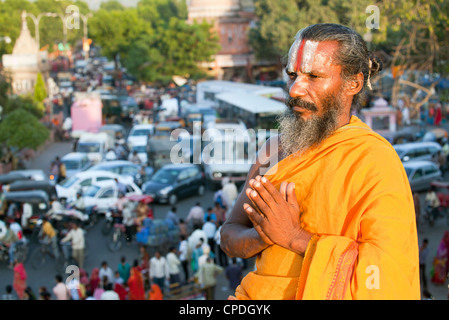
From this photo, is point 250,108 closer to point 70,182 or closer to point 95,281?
point 70,182

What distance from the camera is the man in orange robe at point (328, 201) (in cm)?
185

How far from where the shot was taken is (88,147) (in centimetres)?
2089

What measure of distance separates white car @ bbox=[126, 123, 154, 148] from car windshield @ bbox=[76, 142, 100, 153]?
5.50 feet

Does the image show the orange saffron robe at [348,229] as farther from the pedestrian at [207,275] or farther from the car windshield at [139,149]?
the car windshield at [139,149]

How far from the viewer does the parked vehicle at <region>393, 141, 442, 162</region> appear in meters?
17.9

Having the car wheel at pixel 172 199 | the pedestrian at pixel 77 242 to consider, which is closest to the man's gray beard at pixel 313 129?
the pedestrian at pixel 77 242

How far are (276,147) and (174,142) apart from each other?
1792 centimetres

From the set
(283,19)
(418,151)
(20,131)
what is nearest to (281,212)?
(418,151)

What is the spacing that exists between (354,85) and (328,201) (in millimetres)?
451

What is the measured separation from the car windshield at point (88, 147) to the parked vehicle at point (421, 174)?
9793 mm

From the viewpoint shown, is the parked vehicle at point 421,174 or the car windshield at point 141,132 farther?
the car windshield at point 141,132

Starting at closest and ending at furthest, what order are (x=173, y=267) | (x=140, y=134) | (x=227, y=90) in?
(x=173, y=267) < (x=140, y=134) < (x=227, y=90)

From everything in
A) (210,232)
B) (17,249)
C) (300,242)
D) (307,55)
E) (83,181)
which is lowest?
(17,249)
